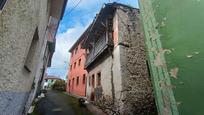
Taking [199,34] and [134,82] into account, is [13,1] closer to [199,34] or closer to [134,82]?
[199,34]

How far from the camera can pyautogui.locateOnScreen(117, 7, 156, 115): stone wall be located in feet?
25.4

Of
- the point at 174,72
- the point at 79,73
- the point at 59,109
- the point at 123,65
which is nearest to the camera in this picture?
the point at 174,72

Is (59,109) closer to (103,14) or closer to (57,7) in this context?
(57,7)

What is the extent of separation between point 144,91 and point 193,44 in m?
6.16

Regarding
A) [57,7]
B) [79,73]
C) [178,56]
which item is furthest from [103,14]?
[79,73]

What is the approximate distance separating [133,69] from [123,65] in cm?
66

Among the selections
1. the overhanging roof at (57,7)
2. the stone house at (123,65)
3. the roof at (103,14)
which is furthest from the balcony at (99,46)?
the overhanging roof at (57,7)

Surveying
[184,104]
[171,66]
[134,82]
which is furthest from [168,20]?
[134,82]

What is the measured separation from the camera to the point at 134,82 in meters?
8.35

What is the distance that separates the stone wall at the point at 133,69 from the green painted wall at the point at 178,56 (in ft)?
15.7

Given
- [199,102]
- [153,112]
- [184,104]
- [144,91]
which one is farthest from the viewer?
[144,91]

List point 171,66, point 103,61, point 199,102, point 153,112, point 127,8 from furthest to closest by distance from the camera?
1. point 103,61
2. point 127,8
3. point 153,112
4. point 171,66
5. point 199,102

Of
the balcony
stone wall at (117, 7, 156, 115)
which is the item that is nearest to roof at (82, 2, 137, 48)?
stone wall at (117, 7, 156, 115)

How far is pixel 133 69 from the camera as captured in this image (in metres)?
8.65
